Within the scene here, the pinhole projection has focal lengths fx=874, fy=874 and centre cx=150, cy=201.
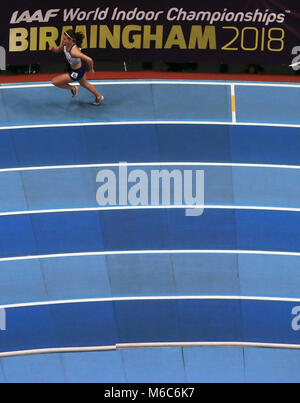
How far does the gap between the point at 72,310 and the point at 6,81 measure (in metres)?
5.25

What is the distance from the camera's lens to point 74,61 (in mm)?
17125

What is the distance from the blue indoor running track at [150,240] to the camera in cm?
1524

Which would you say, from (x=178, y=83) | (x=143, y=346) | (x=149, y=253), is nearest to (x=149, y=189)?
(x=149, y=253)

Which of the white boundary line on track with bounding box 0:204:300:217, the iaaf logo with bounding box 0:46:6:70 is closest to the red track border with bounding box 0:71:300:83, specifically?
the iaaf logo with bounding box 0:46:6:70

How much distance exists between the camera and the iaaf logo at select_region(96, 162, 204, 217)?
16625 millimetres

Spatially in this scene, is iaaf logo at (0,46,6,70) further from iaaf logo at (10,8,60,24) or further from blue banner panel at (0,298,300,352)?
blue banner panel at (0,298,300,352)

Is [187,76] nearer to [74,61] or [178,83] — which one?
→ [178,83]

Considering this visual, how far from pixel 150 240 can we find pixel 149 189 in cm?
105

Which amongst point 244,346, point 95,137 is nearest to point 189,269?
point 244,346

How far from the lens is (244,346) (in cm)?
1529

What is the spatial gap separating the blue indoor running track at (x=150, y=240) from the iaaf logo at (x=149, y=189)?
130 mm

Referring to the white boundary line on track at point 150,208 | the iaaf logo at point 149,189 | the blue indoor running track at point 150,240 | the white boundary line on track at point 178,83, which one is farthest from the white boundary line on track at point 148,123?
the white boundary line on track at point 150,208

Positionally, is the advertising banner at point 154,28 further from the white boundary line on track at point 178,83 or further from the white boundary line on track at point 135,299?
the white boundary line on track at point 135,299
